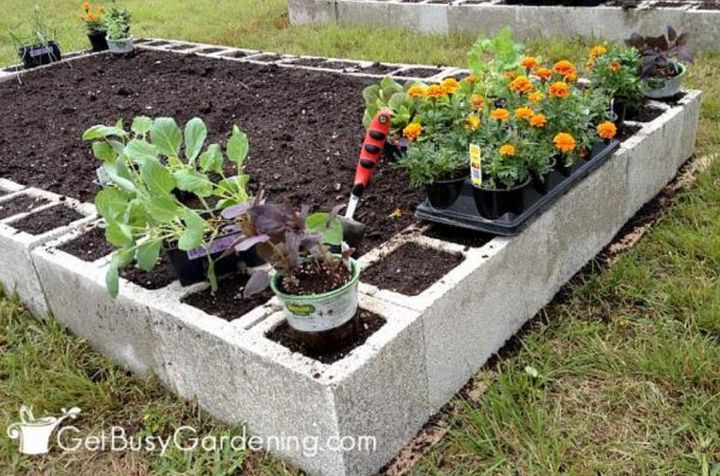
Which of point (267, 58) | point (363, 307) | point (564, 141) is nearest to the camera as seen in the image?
point (363, 307)

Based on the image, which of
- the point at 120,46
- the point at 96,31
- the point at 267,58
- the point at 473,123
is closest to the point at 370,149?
the point at 473,123

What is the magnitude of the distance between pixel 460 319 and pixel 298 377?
559 mm

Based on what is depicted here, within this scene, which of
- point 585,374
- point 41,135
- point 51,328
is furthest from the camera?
point 41,135

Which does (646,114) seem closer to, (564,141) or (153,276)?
(564,141)

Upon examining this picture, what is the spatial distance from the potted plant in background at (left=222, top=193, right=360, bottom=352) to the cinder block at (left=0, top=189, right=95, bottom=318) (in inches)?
39.6

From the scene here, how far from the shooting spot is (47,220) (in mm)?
2730

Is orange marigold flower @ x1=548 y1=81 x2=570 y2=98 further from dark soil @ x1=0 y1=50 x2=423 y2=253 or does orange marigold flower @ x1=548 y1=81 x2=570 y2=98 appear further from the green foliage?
dark soil @ x1=0 y1=50 x2=423 y2=253

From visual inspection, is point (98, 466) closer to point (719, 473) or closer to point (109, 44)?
point (719, 473)

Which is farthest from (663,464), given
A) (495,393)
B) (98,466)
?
(98,466)

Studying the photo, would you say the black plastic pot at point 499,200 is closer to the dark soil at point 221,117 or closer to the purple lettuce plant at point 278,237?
the dark soil at point 221,117

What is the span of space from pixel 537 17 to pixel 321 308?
14.2 ft

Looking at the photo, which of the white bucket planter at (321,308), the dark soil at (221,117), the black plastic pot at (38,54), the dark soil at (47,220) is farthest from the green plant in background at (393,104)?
the black plastic pot at (38,54)

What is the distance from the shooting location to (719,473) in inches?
68.9

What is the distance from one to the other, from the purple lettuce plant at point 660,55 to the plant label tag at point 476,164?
4.47 ft
